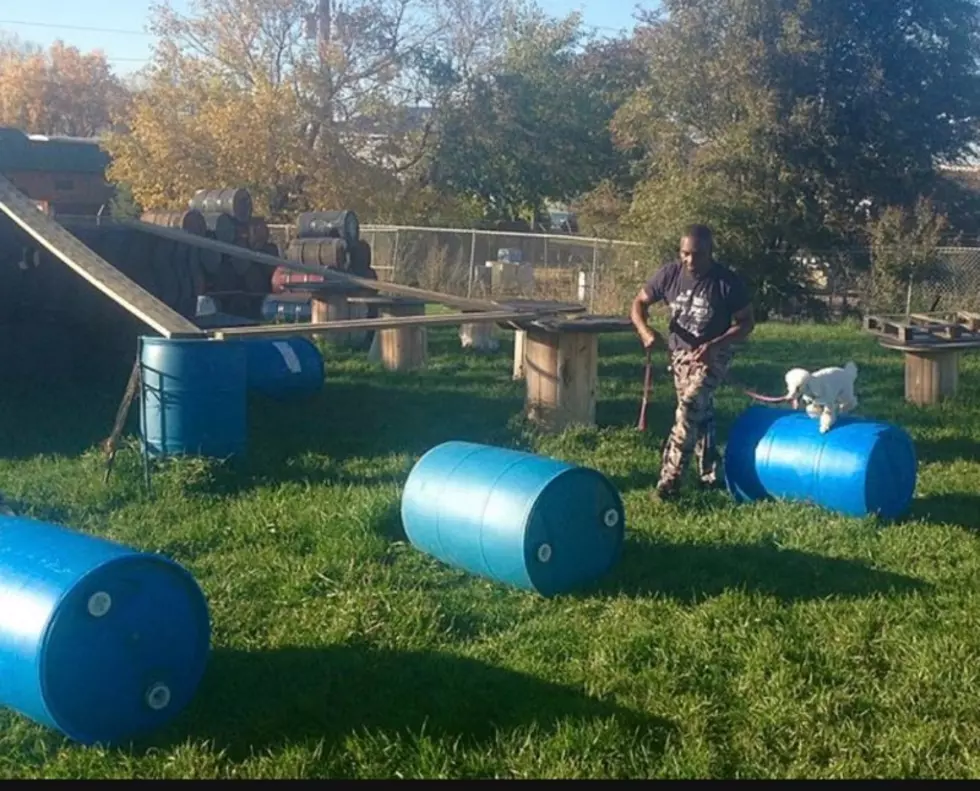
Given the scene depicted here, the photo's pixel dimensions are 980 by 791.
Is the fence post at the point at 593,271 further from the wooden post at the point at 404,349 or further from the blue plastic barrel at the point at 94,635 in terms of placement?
the blue plastic barrel at the point at 94,635

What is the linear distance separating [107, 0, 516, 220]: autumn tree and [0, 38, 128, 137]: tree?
1809 centimetres

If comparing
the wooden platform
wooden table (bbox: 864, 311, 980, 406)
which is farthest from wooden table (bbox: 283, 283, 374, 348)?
wooden table (bbox: 864, 311, 980, 406)

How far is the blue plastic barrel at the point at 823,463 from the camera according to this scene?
22.6ft

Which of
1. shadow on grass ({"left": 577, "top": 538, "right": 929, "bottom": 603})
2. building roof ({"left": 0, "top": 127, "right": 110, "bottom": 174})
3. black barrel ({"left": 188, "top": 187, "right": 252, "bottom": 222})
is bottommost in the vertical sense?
shadow on grass ({"left": 577, "top": 538, "right": 929, "bottom": 603})

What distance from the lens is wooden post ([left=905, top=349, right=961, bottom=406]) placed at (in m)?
11.0

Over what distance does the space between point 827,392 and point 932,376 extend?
4222 millimetres

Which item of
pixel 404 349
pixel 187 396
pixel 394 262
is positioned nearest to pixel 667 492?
pixel 187 396

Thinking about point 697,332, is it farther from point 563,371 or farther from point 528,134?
point 528,134

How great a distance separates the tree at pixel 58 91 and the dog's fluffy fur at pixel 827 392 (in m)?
49.1

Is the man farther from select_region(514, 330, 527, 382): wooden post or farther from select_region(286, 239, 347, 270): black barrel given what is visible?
select_region(286, 239, 347, 270): black barrel

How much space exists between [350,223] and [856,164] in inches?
406

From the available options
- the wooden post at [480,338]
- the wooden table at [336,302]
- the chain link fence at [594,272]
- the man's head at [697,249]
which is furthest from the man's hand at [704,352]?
the chain link fence at [594,272]

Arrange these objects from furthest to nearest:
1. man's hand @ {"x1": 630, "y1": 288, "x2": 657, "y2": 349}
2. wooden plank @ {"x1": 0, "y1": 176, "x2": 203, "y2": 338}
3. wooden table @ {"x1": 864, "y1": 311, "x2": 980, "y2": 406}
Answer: wooden table @ {"x1": 864, "y1": 311, "x2": 980, "y2": 406} < wooden plank @ {"x1": 0, "y1": 176, "x2": 203, "y2": 338} < man's hand @ {"x1": 630, "y1": 288, "x2": 657, "y2": 349}

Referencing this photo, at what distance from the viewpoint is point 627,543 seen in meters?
6.44
